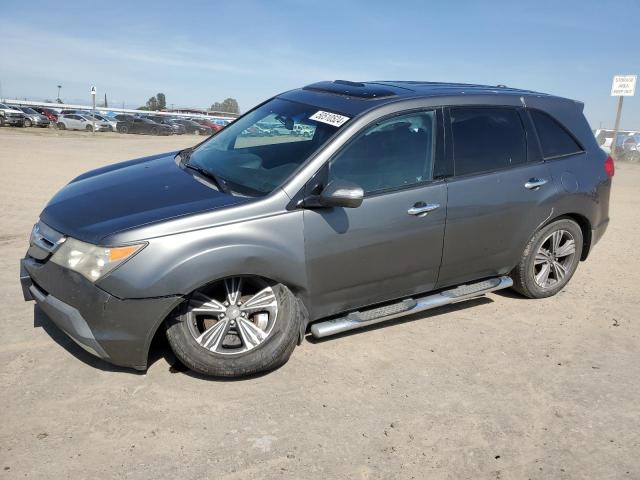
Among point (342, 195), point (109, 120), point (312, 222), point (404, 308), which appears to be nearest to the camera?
point (342, 195)

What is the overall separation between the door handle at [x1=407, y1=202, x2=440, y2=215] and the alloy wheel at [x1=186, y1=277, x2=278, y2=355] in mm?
1126

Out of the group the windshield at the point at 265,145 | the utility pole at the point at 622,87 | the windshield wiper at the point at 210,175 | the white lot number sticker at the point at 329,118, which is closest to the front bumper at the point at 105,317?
the windshield wiper at the point at 210,175

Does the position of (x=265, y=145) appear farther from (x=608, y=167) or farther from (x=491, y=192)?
(x=608, y=167)

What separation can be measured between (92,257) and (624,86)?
22021 mm

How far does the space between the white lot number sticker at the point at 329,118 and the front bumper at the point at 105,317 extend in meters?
1.61

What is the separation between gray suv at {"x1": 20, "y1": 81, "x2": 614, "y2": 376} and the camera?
3.35 m

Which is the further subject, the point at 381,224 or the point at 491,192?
the point at 491,192

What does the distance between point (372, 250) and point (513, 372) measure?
49.9 inches

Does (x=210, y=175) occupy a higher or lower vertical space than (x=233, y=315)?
higher

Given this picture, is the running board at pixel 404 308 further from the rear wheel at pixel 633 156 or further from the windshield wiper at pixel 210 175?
the rear wheel at pixel 633 156

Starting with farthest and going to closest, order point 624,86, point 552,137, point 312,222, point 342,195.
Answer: point 624,86
point 552,137
point 312,222
point 342,195

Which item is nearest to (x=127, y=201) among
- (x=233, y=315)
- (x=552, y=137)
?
(x=233, y=315)

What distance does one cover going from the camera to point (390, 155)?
13.4ft

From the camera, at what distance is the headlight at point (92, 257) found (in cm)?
325
